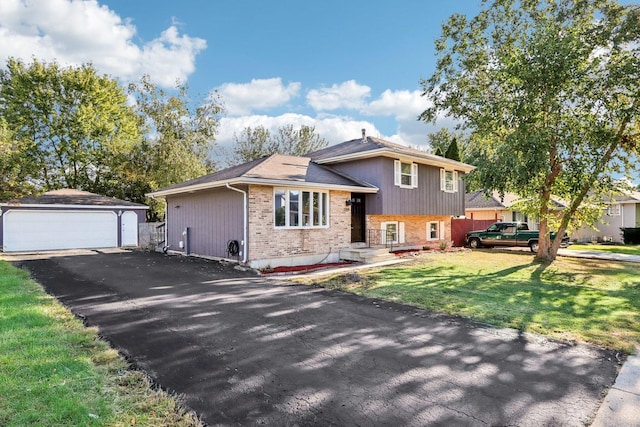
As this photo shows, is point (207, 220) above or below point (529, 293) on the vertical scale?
above

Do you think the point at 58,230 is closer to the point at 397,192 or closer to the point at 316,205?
the point at 316,205

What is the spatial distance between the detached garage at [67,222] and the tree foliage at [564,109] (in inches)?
798

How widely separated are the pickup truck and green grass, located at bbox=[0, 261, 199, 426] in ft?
67.0

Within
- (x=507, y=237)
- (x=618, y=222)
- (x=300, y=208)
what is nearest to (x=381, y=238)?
(x=300, y=208)

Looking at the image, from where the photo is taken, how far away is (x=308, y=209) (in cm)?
1385

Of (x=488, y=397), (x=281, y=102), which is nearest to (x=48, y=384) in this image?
(x=488, y=397)

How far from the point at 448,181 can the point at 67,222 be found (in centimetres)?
2157

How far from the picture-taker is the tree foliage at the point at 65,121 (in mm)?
28297

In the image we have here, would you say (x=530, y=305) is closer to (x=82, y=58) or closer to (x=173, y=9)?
(x=173, y=9)

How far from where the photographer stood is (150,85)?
3025 centimetres

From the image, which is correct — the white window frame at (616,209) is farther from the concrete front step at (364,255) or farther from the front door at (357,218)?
the concrete front step at (364,255)

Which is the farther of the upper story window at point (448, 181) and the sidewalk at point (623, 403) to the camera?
the upper story window at point (448, 181)

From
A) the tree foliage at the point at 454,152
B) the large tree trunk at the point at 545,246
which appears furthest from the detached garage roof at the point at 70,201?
the tree foliage at the point at 454,152

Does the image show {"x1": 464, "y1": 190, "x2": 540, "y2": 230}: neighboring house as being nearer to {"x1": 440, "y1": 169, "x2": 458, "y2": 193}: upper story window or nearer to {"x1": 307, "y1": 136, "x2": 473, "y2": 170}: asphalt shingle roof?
{"x1": 440, "y1": 169, "x2": 458, "y2": 193}: upper story window
